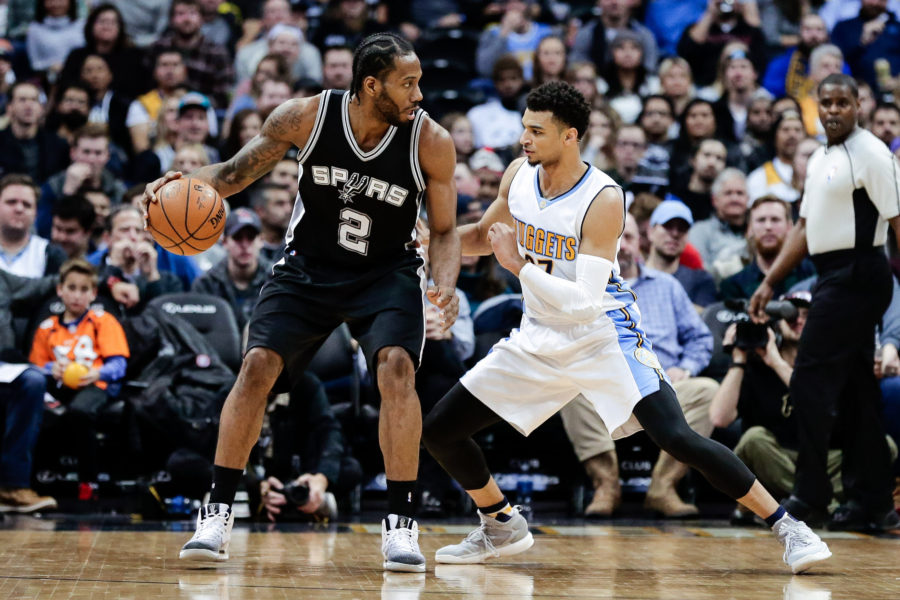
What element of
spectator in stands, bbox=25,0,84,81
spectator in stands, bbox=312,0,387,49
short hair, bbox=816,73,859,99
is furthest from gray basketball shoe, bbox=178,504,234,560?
spectator in stands, bbox=312,0,387,49

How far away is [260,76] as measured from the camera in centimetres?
1173

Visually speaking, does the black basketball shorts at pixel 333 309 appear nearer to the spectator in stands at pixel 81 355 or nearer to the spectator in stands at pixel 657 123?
the spectator in stands at pixel 81 355

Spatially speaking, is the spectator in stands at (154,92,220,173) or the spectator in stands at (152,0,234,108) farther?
the spectator in stands at (152,0,234,108)

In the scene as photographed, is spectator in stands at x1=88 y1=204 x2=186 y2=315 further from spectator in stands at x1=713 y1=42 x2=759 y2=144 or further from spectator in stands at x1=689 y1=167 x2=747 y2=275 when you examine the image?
spectator in stands at x1=713 y1=42 x2=759 y2=144

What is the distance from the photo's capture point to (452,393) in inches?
213

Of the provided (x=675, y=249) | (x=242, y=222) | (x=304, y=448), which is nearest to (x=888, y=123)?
(x=675, y=249)

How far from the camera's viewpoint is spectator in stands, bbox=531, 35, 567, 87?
1202cm

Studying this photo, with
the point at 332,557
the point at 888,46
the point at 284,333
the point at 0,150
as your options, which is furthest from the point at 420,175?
the point at 888,46

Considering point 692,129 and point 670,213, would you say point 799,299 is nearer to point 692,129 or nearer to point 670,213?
point 670,213

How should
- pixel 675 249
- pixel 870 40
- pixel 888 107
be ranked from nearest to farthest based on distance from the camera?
1. pixel 675 249
2. pixel 888 107
3. pixel 870 40

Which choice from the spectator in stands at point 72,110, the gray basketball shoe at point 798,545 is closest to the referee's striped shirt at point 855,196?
the gray basketball shoe at point 798,545

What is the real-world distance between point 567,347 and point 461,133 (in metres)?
6.15

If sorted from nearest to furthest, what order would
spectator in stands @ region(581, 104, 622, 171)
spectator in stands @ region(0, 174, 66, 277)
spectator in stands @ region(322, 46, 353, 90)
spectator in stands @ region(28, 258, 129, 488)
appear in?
spectator in stands @ region(28, 258, 129, 488), spectator in stands @ region(0, 174, 66, 277), spectator in stands @ region(581, 104, 622, 171), spectator in stands @ region(322, 46, 353, 90)

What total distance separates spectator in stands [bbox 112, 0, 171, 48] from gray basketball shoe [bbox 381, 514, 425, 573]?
32.1 feet
